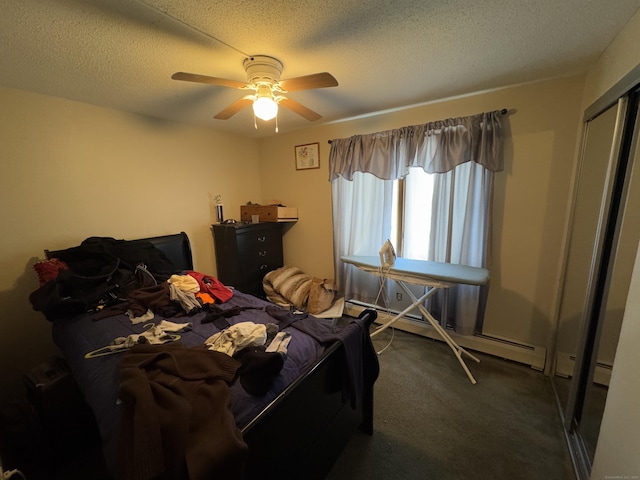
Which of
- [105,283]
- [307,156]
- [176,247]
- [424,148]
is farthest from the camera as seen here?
[307,156]

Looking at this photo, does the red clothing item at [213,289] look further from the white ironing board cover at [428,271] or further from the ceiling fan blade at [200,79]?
the ceiling fan blade at [200,79]

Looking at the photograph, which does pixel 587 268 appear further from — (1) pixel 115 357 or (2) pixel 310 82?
(1) pixel 115 357

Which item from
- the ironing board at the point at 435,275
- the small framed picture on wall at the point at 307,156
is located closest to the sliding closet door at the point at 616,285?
the ironing board at the point at 435,275

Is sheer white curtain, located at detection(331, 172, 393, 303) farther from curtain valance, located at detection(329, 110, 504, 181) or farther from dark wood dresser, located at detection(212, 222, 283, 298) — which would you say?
dark wood dresser, located at detection(212, 222, 283, 298)

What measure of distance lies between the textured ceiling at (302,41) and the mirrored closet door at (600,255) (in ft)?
1.64

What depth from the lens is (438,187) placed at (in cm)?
237

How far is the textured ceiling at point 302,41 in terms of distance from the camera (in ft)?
3.70

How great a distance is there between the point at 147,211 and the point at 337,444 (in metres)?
2.63

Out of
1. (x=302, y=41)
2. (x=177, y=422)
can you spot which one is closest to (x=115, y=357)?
(x=177, y=422)

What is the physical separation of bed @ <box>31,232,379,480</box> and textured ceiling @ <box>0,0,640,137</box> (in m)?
1.44

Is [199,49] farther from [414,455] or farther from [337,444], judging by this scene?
[414,455]

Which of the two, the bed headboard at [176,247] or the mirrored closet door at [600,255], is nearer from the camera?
the mirrored closet door at [600,255]

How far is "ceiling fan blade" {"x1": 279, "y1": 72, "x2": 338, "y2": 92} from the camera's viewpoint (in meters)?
1.35

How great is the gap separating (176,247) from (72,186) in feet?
3.19
